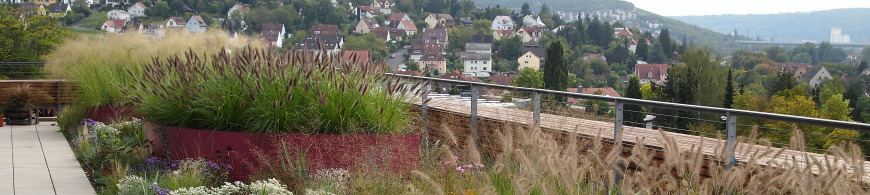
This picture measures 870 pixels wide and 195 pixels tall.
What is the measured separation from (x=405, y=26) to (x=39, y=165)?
13279 cm

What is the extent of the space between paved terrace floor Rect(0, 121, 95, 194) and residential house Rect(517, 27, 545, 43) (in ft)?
407

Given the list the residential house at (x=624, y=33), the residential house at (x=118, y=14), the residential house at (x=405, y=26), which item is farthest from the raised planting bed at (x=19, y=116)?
the residential house at (x=624, y=33)

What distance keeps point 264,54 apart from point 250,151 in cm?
86

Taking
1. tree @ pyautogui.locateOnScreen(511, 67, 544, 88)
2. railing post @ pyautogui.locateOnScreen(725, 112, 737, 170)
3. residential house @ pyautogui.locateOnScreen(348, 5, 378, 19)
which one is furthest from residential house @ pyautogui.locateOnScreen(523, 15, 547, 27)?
railing post @ pyautogui.locateOnScreen(725, 112, 737, 170)

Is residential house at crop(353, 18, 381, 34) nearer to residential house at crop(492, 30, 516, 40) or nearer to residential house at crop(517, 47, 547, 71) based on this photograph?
residential house at crop(492, 30, 516, 40)

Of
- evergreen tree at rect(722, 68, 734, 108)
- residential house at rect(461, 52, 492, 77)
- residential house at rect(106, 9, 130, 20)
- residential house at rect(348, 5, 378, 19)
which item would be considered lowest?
evergreen tree at rect(722, 68, 734, 108)

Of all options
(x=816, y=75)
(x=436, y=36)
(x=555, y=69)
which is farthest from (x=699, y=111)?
(x=436, y=36)

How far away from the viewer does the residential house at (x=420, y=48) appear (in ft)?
366

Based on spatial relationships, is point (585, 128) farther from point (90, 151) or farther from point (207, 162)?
point (90, 151)

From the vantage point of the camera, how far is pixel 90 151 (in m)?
5.61

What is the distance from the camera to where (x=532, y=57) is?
11019 cm

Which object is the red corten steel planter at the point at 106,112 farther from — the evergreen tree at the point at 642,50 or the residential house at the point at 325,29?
the evergreen tree at the point at 642,50

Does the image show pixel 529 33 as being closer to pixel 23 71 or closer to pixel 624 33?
pixel 624 33

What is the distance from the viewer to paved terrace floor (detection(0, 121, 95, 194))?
181 inches
